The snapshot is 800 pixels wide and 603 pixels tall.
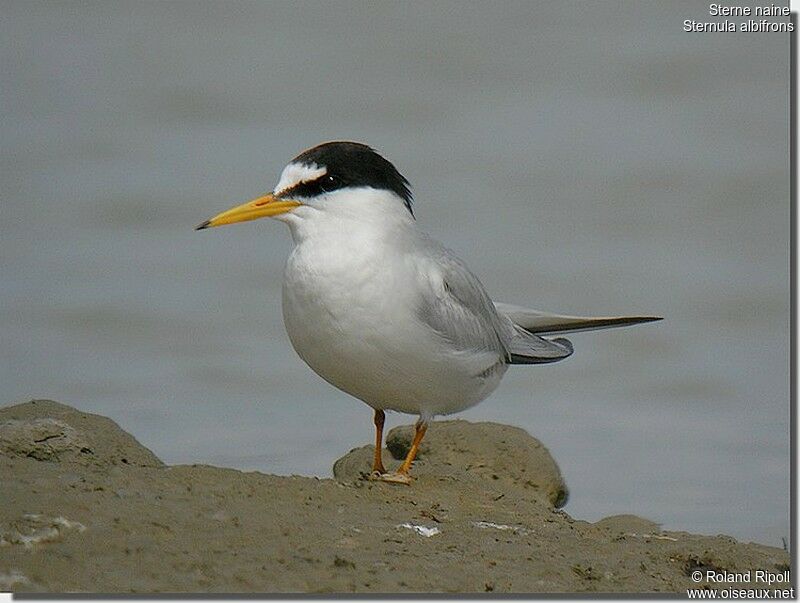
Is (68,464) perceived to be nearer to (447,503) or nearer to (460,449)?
(447,503)

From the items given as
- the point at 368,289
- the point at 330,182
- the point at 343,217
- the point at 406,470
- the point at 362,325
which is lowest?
the point at 406,470

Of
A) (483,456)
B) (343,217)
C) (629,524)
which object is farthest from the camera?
(483,456)

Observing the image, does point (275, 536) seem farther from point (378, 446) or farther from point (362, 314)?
point (378, 446)

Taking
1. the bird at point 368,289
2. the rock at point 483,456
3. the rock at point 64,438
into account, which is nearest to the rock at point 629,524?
the rock at point 483,456

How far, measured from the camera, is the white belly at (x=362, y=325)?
19.1 ft

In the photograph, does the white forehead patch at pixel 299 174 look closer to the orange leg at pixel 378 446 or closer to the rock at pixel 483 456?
the orange leg at pixel 378 446

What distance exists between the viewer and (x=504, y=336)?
6.75 m

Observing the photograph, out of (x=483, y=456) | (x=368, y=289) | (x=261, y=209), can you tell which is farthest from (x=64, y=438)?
(x=483, y=456)

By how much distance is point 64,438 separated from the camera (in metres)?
5.85

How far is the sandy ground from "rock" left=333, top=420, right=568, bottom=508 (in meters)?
0.60

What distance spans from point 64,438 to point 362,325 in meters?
1.26

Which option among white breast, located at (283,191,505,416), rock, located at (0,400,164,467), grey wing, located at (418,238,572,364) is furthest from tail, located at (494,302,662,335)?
rock, located at (0,400,164,467)

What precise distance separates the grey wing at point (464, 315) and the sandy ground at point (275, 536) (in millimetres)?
641

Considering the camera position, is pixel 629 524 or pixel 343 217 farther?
pixel 629 524
